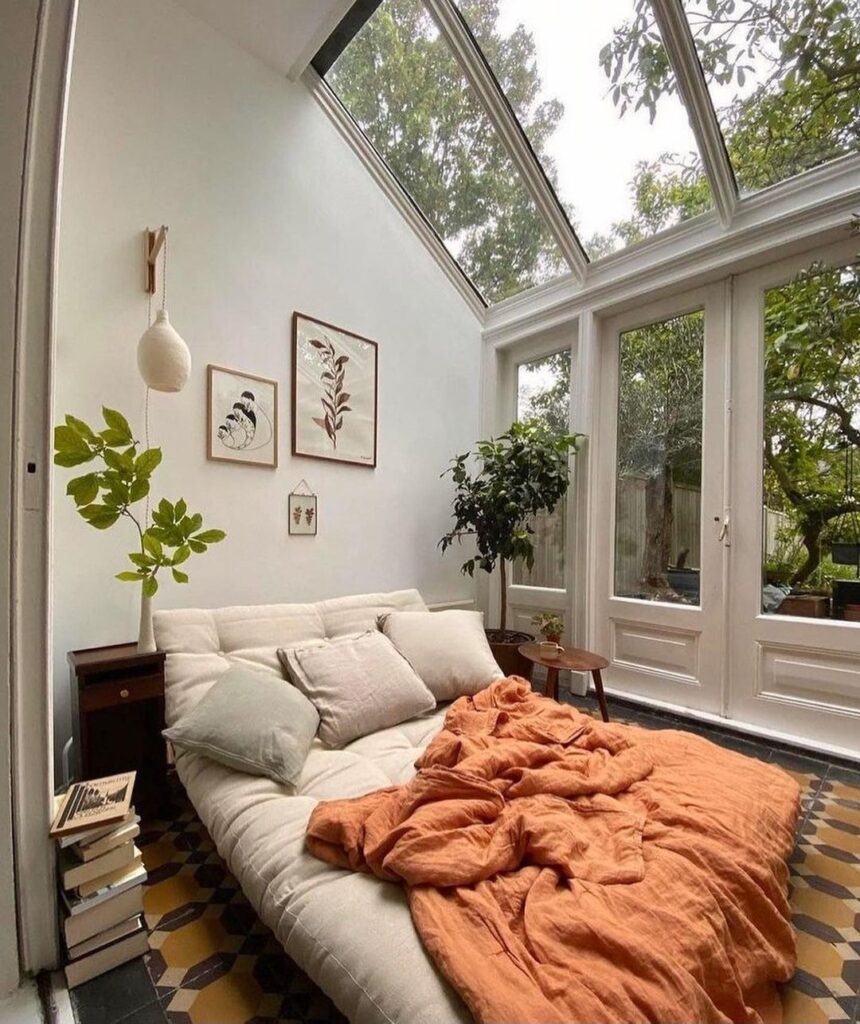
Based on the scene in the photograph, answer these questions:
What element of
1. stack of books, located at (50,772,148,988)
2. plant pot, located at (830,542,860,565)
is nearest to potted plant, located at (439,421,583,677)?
plant pot, located at (830,542,860,565)

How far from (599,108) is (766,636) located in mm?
2870

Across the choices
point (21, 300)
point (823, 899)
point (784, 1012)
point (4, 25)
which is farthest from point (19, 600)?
point (823, 899)

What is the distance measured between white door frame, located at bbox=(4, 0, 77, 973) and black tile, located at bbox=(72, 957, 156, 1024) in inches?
4.9

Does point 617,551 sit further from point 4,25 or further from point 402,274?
point 4,25

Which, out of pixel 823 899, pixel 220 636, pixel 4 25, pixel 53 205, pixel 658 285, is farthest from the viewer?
pixel 658 285

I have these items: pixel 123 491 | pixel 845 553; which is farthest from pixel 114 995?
pixel 845 553

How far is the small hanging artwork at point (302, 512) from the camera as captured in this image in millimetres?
2629

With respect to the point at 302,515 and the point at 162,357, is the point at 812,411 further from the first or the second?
the point at 162,357

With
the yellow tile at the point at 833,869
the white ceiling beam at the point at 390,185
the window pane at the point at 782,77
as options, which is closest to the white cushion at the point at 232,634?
the yellow tile at the point at 833,869

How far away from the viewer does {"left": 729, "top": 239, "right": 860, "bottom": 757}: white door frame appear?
233 centimetres

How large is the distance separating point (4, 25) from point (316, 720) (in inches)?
78.3

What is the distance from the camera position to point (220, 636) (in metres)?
2.03

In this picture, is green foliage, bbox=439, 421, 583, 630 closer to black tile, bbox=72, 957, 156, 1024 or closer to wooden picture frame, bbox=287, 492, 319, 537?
wooden picture frame, bbox=287, 492, 319, 537

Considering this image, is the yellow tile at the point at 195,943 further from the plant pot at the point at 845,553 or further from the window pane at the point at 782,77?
the window pane at the point at 782,77
